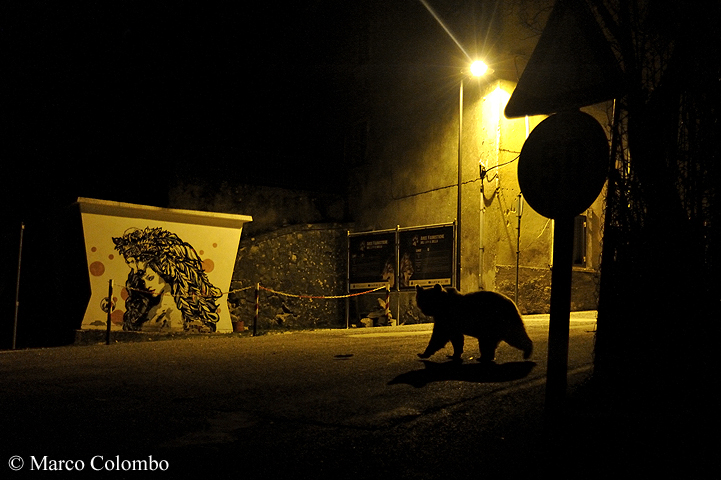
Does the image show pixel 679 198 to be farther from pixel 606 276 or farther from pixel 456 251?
pixel 456 251

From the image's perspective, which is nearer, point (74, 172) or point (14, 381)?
point (14, 381)

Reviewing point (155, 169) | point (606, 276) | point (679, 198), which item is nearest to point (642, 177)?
point (679, 198)

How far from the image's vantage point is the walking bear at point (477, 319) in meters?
5.94

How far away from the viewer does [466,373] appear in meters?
5.68

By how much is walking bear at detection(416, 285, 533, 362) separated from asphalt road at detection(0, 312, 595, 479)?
29 centimetres

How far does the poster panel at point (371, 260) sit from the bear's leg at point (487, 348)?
495 inches

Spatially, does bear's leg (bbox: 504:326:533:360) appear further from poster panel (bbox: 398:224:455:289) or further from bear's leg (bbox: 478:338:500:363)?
poster panel (bbox: 398:224:455:289)

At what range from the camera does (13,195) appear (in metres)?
18.2

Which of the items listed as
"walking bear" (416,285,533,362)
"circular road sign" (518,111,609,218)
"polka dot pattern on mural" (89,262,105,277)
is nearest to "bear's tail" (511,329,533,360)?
"walking bear" (416,285,533,362)

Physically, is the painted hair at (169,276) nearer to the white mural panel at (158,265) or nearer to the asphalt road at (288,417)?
the white mural panel at (158,265)

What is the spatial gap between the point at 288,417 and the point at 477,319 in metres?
2.59

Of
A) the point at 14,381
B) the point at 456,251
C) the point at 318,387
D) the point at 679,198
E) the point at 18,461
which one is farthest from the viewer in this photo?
the point at 456,251

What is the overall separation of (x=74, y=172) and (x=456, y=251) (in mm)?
14036

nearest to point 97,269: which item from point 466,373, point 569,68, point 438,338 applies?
point 438,338
